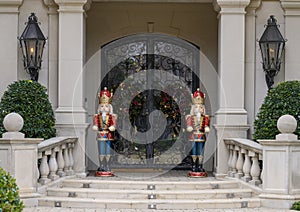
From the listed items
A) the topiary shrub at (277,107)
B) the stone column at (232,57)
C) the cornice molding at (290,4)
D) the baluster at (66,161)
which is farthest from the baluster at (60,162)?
the cornice molding at (290,4)

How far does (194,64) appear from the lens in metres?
15.6

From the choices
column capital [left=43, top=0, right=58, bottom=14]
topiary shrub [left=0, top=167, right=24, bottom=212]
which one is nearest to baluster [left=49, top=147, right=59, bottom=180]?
column capital [left=43, top=0, right=58, bottom=14]

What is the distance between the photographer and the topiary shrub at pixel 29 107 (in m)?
12.4

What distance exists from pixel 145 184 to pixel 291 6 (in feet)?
16.4

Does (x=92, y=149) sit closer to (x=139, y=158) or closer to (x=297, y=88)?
(x=139, y=158)

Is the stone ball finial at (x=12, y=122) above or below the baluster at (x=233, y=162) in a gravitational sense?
above

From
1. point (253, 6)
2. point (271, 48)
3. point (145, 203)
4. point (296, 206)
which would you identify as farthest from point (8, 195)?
point (253, 6)

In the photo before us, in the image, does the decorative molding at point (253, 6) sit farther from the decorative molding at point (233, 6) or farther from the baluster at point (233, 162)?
the baluster at point (233, 162)

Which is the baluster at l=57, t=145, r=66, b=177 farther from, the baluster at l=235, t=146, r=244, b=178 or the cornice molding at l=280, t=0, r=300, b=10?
the cornice molding at l=280, t=0, r=300, b=10

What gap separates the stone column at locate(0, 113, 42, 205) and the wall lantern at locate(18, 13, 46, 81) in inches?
120

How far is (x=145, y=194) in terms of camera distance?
11.2 meters

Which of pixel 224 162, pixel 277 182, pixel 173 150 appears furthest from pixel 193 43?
pixel 277 182

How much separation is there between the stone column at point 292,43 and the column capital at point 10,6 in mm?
5406

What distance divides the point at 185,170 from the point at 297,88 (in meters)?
3.81
